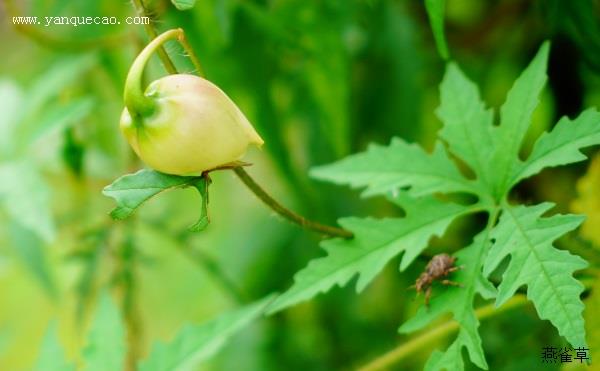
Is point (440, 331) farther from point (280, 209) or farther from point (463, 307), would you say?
point (280, 209)

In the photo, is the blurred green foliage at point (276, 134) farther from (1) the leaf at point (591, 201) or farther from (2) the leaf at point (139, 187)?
(2) the leaf at point (139, 187)

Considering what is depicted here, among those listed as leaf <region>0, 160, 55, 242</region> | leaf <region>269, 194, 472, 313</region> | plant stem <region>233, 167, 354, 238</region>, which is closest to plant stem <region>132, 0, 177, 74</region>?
plant stem <region>233, 167, 354, 238</region>

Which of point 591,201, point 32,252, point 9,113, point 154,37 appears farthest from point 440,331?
point 9,113

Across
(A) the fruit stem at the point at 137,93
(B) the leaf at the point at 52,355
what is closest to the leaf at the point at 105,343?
(B) the leaf at the point at 52,355

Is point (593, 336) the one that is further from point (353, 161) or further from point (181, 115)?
point (181, 115)

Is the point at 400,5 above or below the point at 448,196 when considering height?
above

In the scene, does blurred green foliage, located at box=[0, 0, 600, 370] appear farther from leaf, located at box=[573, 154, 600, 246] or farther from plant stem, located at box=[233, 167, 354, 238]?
plant stem, located at box=[233, 167, 354, 238]

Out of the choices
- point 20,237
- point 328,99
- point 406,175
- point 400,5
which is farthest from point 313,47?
point 20,237
